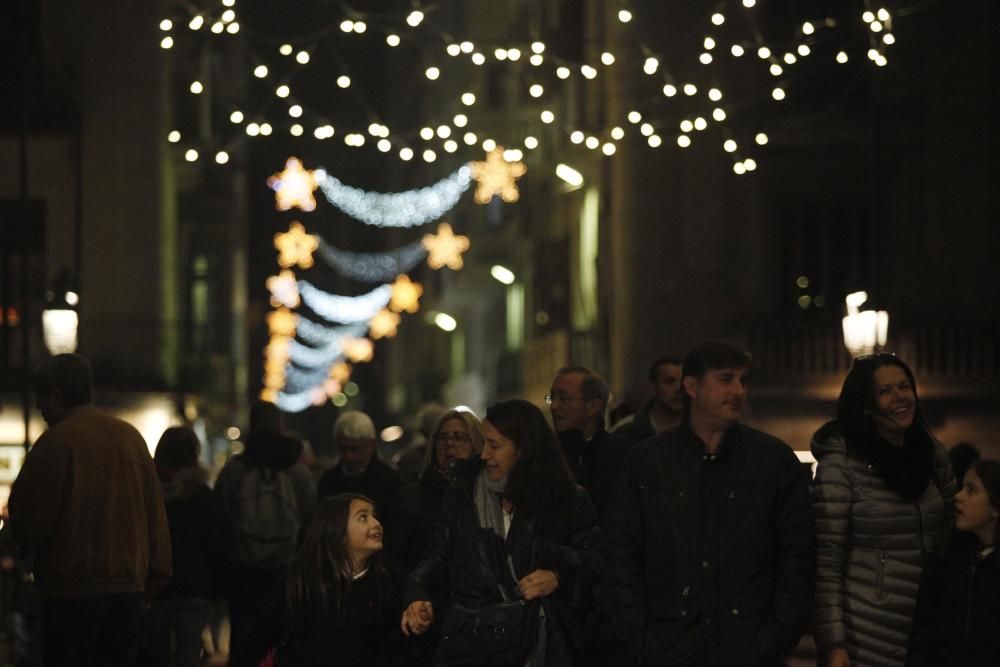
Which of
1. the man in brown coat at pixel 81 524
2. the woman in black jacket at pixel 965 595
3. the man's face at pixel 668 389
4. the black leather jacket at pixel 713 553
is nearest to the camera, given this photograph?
the black leather jacket at pixel 713 553

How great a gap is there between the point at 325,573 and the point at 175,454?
391 cm

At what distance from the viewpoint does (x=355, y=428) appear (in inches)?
472

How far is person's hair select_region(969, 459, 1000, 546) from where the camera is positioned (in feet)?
22.9

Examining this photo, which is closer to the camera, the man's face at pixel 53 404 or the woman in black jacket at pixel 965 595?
the woman in black jacket at pixel 965 595

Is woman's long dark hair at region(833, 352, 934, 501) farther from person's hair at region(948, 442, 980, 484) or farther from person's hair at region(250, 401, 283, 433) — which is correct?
person's hair at region(250, 401, 283, 433)

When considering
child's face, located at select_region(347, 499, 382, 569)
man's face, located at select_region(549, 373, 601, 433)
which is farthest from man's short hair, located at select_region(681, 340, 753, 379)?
man's face, located at select_region(549, 373, 601, 433)

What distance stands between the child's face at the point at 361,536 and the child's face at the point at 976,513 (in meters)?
2.32

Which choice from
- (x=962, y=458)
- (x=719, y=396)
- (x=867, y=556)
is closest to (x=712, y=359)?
(x=719, y=396)

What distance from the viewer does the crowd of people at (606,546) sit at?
6.80m

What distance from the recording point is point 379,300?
186 feet

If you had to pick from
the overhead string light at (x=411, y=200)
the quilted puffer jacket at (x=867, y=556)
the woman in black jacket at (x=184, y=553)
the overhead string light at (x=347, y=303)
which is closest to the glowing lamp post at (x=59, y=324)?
the woman in black jacket at (x=184, y=553)

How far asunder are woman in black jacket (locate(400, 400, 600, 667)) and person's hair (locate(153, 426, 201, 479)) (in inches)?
162

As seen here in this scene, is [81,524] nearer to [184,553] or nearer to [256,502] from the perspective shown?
[184,553]

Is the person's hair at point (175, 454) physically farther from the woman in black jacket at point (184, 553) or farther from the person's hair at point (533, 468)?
the person's hair at point (533, 468)
